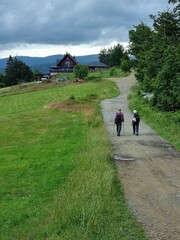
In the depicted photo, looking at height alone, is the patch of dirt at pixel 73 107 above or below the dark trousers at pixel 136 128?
below

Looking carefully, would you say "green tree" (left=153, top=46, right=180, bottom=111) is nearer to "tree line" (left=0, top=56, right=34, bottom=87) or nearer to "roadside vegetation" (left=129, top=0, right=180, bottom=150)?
"roadside vegetation" (left=129, top=0, right=180, bottom=150)

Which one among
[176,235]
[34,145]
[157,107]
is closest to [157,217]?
[176,235]

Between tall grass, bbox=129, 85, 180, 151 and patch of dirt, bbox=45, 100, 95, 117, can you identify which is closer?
tall grass, bbox=129, 85, 180, 151

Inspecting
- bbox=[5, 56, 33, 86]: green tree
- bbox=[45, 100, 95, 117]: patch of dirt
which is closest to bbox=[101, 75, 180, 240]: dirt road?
bbox=[45, 100, 95, 117]: patch of dirt

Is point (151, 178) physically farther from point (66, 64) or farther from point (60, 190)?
point (66, 64)

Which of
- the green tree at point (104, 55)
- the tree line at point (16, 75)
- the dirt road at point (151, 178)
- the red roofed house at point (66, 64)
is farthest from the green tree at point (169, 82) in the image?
the green tree at point (104, 55)

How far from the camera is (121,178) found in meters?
16.8

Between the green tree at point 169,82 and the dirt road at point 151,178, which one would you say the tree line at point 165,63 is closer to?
the green tree at point 169,82

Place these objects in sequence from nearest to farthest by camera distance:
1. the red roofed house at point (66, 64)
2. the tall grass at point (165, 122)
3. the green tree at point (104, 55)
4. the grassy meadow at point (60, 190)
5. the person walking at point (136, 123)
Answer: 1. the grassy meadow at point (60, 190)
2. the tall grass at point (165, 122)
3. the person walking at point (136, 123)
4. the red roofed house at point (66, 64)
5. the green tree at point (104, 55)

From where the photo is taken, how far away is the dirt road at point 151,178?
37.8 ft

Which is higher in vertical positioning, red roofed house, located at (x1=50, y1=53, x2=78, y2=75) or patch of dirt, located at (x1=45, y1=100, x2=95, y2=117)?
red roofed house, located at (x1=50, y1=53, x2=78, y2=75)

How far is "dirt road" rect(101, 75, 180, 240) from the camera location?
11534 mm

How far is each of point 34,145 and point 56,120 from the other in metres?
12.9

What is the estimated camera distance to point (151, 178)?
16719mm
